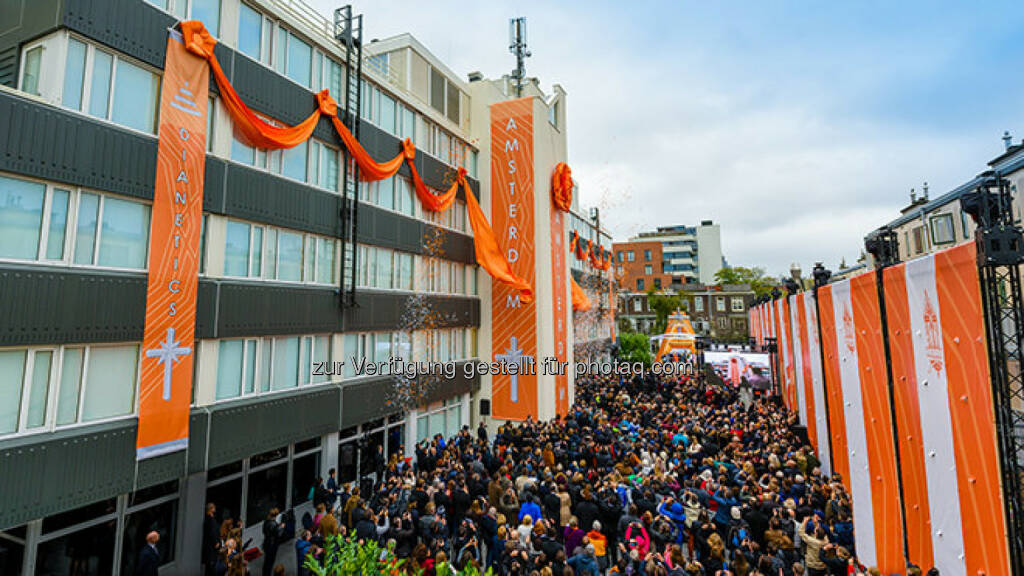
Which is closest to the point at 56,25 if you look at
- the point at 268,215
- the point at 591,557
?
the point at 268,215

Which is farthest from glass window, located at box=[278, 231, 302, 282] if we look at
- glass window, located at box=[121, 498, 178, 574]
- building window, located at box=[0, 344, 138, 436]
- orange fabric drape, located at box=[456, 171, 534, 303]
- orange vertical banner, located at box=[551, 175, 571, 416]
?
orange vertical banner, located at box=[551, 175, 571, 416]

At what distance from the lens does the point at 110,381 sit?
30.1 feet

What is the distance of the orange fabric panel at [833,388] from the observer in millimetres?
12828

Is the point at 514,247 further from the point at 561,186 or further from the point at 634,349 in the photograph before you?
the point at 634,349

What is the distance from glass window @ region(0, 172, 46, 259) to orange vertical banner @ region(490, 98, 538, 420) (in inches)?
642

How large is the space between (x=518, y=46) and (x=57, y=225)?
23.2 meters

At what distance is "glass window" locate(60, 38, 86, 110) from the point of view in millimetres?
8695

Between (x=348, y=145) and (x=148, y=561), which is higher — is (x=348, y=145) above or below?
above

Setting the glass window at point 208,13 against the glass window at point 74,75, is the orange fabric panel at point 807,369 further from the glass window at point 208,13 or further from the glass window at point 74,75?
the glass window at point 74,75

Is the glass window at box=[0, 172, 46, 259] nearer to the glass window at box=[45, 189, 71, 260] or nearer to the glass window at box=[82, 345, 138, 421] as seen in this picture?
the glass window at box=[45, 189, 71, 260]

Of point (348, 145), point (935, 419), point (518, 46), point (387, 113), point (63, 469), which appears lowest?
point (63, 469)

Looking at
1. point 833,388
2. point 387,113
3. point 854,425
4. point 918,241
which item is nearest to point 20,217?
point 387,113

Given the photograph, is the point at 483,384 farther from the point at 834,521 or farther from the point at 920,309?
the point at 920,309

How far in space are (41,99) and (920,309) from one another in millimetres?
15313
